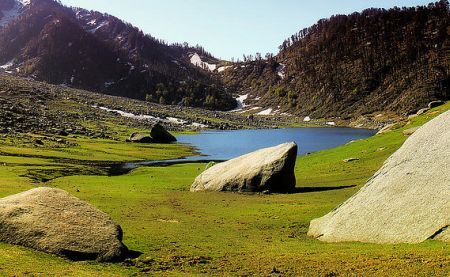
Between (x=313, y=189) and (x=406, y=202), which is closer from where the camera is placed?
(x=406, y=202)

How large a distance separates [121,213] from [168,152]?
8757cm

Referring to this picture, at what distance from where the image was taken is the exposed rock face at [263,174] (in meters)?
54.6

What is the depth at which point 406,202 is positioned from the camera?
27.5 m

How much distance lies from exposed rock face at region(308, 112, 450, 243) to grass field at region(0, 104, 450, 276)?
4.62 ft

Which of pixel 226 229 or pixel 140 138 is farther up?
pixel 140 138

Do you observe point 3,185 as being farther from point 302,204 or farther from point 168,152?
point 168,152

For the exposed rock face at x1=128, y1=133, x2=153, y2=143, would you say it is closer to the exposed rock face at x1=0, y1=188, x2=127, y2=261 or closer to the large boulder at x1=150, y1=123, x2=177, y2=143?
the large boulder at x1=150, y1=123, x2=177, y2=143

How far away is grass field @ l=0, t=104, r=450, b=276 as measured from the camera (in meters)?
21.7

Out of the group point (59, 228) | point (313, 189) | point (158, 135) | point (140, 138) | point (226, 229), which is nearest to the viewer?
point (59, 228)

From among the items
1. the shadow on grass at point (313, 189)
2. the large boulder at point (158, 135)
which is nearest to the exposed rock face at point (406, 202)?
the shadow on grass at point (313, 189)

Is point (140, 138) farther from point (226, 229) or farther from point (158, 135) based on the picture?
point (226, 229)

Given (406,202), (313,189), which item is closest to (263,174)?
(313,189)

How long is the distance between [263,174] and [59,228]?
108 feet

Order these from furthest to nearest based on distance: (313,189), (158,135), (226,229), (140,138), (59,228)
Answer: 1. (158,135)
2. (140,138)
3. (313,189)
4. (226,229)
5. (59,228)
